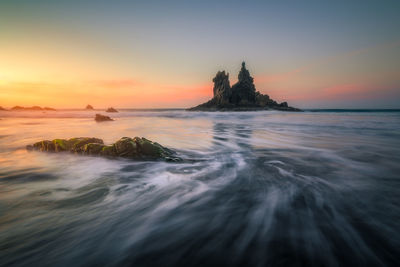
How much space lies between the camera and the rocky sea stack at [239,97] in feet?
277

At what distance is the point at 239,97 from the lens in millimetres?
87750

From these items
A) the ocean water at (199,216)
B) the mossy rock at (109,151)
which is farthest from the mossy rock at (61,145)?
the ocean water at (199,216)

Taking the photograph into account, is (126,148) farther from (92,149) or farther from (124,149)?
(92,149)

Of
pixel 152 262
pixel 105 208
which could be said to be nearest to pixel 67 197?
pixel 105 208

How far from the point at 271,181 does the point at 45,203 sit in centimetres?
495

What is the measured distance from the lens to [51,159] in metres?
6.84

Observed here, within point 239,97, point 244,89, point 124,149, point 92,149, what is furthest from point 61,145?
point 244,89

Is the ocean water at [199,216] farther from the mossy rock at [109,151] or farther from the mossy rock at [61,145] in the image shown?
the mossy rock at [61,145]

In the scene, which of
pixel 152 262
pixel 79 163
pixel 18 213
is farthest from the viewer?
pixel 79 163

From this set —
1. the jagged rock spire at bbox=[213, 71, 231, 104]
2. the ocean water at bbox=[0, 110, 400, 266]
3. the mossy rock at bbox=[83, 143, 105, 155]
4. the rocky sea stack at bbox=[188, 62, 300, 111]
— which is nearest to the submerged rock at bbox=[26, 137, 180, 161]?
the mossy rock at bbox=[83, 143, 105, 155]

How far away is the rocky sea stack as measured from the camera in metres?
84.3

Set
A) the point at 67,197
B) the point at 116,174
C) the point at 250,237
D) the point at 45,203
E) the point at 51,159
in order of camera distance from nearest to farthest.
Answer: the point at 250,237 → the point at 45,203 → the point at 67,197 → the point at 116,174 → the point at 51,159

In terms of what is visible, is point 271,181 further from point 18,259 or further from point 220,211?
point 18,259

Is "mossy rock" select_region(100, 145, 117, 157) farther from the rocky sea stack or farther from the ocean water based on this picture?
the rocky sea stack
